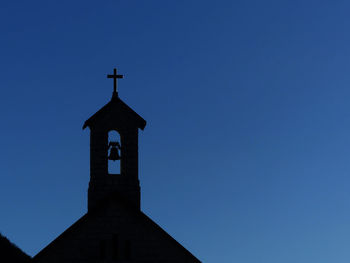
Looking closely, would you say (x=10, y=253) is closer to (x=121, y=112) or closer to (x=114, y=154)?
(x=114, y=154)

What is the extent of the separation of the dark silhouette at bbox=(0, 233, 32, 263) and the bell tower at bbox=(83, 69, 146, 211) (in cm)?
2925

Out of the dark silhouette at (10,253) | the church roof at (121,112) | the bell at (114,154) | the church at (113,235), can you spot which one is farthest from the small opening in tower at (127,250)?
the dark silhouette at (10,253)

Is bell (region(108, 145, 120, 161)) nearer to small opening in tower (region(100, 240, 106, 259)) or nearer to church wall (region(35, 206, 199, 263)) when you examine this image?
church wall (region(35, 206, 199, 263))

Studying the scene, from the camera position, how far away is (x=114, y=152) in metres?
37.9

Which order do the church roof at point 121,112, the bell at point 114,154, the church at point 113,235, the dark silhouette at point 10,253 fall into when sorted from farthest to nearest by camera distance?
the dark silhouette at point 10,253 < the church roof at point 121,112 < the bell at point 114,154 < the church at point 113,235

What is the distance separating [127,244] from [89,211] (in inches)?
79.8

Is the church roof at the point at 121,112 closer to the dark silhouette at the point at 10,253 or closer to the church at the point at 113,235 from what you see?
the church at the point at 113,235

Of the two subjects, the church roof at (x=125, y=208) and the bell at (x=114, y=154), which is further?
the bell at (x=114, y=154)

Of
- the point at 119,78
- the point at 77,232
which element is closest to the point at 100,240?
the point at 77,232

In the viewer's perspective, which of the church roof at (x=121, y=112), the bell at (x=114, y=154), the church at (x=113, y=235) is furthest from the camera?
the church roof at (x=121, y=112)

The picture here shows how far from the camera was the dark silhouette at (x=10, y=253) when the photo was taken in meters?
65.2

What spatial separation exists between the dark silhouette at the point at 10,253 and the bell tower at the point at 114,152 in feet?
96.0

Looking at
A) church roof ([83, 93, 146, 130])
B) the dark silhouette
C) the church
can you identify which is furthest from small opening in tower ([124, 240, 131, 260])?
the dark silhouette

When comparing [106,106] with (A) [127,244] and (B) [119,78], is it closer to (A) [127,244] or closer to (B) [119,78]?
(B) [119,78]
